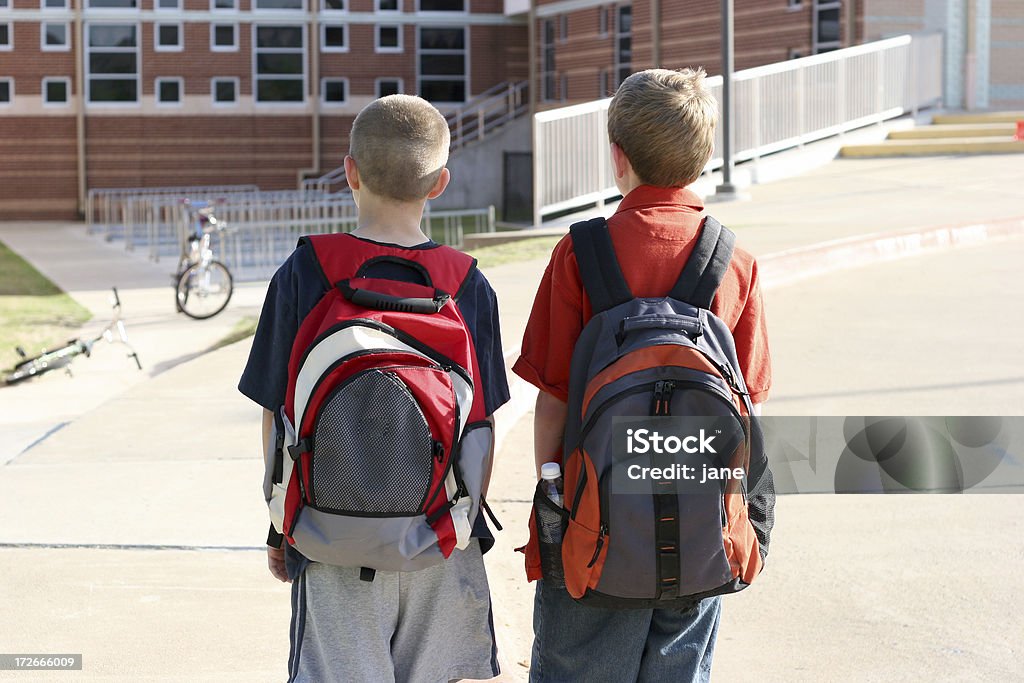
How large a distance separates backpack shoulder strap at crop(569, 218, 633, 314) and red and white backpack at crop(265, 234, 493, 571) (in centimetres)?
26

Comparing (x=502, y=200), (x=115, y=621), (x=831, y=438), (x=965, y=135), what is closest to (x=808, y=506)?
(x=831, y=438)

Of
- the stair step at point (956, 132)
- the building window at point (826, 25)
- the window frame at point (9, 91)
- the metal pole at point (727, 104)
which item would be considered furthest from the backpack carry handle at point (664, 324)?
the window frame at point (9, 91)

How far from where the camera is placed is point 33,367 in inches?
410

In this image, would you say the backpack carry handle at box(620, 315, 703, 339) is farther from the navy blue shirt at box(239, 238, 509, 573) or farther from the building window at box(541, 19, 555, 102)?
the building window at box(541, 19, 555, 102)

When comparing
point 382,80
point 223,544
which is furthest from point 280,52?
point 223,544

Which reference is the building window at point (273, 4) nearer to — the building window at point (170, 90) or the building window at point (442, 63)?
the building window at point (170, 90)

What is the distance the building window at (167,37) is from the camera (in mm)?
34250

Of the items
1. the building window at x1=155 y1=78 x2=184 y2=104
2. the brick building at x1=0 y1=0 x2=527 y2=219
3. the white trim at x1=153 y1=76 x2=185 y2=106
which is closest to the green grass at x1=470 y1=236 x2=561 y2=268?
the brick building at x1=0 y1=0 x2=527 y2=219

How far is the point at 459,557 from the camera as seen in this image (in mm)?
2529

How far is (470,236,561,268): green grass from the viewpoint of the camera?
39.2ft

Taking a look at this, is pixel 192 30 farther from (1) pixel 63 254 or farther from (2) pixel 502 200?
(1) pixel 63 254

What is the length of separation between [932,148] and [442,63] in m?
19.7

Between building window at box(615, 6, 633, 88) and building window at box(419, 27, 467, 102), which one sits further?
building window at box(419, 27, 467, 102)

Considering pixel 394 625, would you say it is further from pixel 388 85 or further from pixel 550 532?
pixel 388 85
